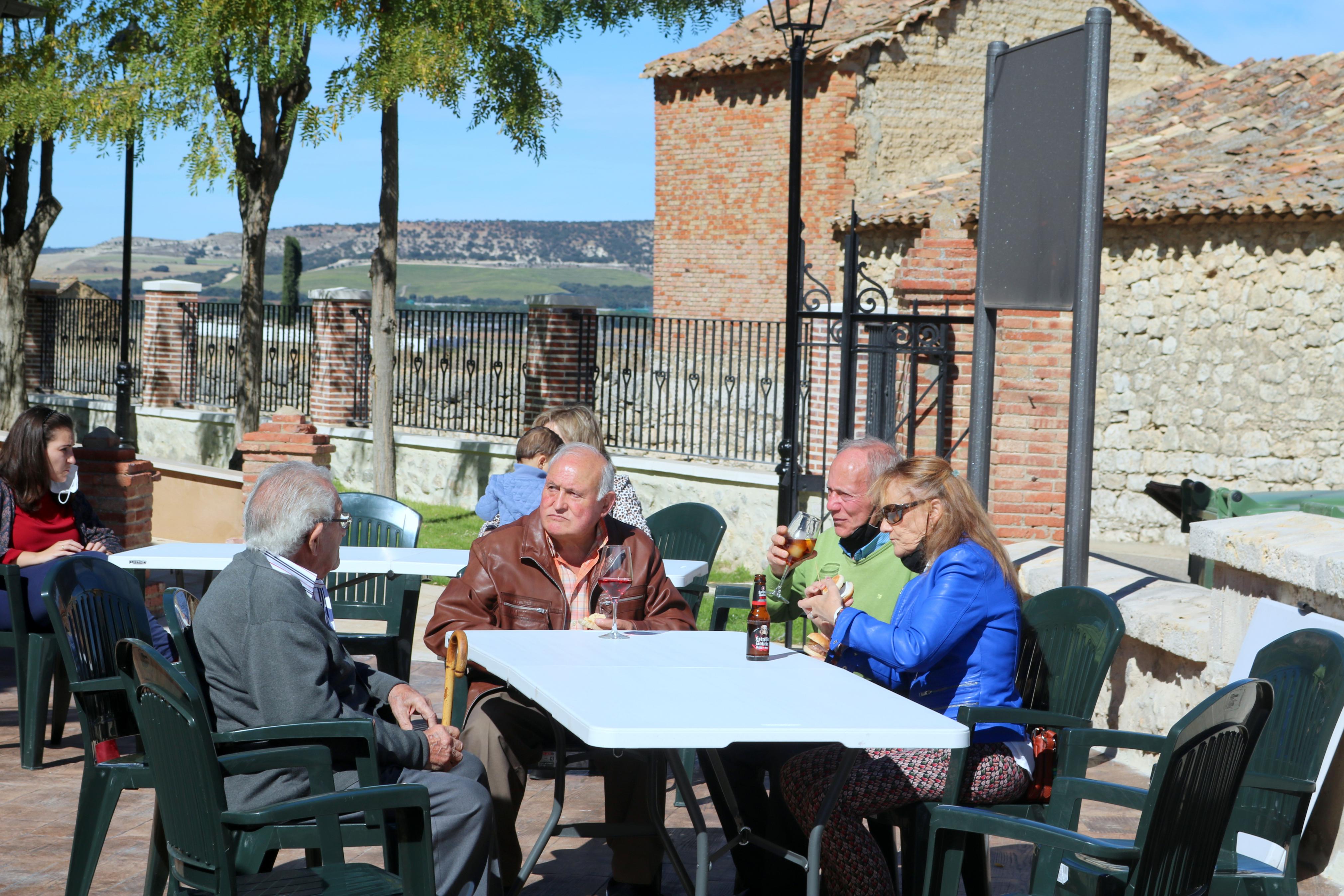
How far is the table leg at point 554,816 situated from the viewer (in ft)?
12.2

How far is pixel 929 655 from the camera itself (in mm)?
3445

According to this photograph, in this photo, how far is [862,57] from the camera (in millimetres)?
19344

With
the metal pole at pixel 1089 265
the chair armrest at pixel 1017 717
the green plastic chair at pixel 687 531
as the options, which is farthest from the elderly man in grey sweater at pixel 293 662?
the green plastic chair at pixel 687 531

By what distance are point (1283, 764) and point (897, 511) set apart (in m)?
1.16

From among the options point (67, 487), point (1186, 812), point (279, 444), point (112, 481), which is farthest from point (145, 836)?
point (279, 444)

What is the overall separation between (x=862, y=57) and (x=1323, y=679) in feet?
57.6

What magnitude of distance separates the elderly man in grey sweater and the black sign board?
9.94 ft

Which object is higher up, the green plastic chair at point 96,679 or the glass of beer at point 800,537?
the glass of beer at point 800,537

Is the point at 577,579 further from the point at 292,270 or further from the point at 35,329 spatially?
the point at 292,270

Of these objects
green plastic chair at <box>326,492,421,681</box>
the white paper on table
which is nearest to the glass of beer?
the white paper on table

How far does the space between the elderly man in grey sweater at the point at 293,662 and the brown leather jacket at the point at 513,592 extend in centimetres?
81

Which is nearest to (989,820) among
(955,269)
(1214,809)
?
(1214,809)

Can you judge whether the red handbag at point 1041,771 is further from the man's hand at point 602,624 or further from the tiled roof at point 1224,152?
the tiled roof at point 1224,152

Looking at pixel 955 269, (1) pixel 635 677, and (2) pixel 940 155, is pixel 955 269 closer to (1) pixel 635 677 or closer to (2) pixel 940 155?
(1) pixel 635 677
